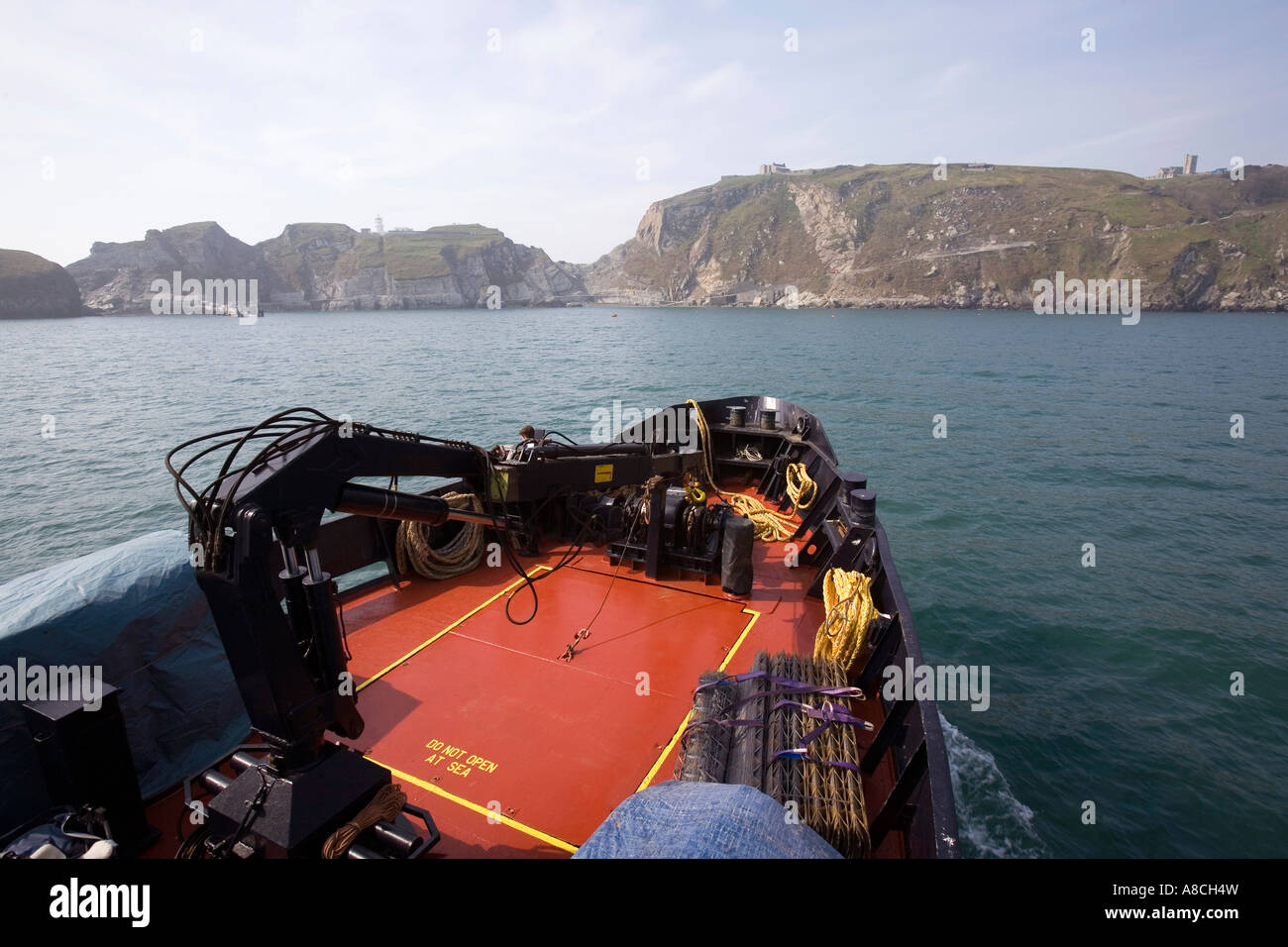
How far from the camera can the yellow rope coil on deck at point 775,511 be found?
10.2 metres

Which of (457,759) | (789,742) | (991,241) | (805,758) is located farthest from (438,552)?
(991,241)

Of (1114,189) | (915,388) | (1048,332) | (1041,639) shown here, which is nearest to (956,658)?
(1041,639)

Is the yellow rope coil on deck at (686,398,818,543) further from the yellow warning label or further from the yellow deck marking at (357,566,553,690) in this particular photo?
the yellow warning label

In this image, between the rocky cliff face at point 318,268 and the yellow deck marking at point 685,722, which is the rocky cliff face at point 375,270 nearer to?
the rocky cliff face at point 318,268

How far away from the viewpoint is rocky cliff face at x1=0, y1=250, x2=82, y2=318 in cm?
12262

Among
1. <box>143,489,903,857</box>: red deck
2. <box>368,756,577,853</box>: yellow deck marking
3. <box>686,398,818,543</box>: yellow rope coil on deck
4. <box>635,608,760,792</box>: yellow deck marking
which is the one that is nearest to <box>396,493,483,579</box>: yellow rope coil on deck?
<box>143,489,903,857</box>: red deck

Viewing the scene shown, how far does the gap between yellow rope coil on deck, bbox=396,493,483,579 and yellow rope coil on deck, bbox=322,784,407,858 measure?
14.2ft

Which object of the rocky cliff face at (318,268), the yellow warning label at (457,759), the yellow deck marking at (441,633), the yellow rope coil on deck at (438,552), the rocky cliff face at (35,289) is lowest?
the yellow warning label at (457,759)

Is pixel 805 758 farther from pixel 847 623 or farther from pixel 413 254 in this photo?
pixel 413 254

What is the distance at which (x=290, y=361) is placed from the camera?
56.2 m

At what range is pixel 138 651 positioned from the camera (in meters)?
4.45

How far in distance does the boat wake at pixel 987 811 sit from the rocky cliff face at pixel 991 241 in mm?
150094

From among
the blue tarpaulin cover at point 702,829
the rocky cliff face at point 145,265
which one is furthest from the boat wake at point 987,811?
the rocky cliff face at point 145,265
